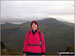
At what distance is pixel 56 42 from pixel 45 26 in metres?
0.58

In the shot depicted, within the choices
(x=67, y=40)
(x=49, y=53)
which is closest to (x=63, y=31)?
(x=67, y=40)

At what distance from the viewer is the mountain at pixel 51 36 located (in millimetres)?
4855

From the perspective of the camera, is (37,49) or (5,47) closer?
(37,49)

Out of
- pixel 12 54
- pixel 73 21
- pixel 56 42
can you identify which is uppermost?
pixel 73 21

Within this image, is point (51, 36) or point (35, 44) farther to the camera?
point (51, 36)

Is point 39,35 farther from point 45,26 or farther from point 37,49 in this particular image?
point 45,26

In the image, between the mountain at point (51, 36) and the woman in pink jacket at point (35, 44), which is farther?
the mountain at point (51, 36)

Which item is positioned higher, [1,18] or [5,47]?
[1,18]

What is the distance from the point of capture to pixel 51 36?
4.85 m

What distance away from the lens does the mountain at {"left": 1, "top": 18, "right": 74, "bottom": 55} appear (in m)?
4.86

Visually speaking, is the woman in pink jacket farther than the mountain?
No

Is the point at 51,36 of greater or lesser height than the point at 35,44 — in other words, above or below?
above

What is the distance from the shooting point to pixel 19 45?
16.3 ft

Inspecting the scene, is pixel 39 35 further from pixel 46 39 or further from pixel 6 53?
pixel 6 53
